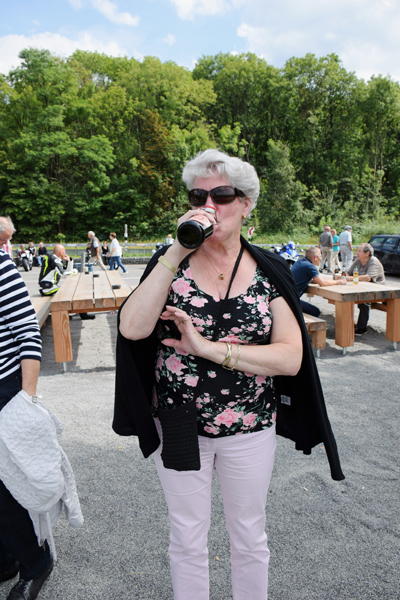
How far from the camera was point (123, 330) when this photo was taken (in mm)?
1565

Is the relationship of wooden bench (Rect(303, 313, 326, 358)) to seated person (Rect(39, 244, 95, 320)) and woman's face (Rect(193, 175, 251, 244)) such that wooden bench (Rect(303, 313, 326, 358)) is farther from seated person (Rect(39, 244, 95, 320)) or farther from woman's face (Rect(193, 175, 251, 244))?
seated person (Rect(39, 244, 95, 320))

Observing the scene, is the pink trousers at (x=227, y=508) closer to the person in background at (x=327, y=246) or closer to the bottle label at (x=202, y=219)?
the bottle label at (x=202, y=219)

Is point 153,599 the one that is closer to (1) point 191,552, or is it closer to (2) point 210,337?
(1) point 191,552

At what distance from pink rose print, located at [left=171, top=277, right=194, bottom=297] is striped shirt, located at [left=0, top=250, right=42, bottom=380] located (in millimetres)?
759

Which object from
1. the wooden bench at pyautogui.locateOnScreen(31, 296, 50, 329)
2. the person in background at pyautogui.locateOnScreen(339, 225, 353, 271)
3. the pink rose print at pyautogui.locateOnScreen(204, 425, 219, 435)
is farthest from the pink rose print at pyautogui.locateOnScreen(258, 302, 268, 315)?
the person in background at pyautogui.locateOnScreen(339, 225, 353, 271)

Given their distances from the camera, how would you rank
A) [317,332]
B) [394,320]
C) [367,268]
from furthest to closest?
[367,268] → [394,320] → [317,332]

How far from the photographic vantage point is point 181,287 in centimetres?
158

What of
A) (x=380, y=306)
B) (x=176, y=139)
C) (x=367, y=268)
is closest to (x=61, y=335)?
(x=380, y=306)

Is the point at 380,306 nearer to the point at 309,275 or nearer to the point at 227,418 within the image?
the point at 309,275

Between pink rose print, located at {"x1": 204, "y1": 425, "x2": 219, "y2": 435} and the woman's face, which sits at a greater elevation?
the woman's face

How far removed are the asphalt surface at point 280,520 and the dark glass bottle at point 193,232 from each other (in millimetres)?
1700

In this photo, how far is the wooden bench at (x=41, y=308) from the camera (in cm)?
592

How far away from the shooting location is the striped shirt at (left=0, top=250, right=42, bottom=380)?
72.4 inches

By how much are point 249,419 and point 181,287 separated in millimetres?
582
